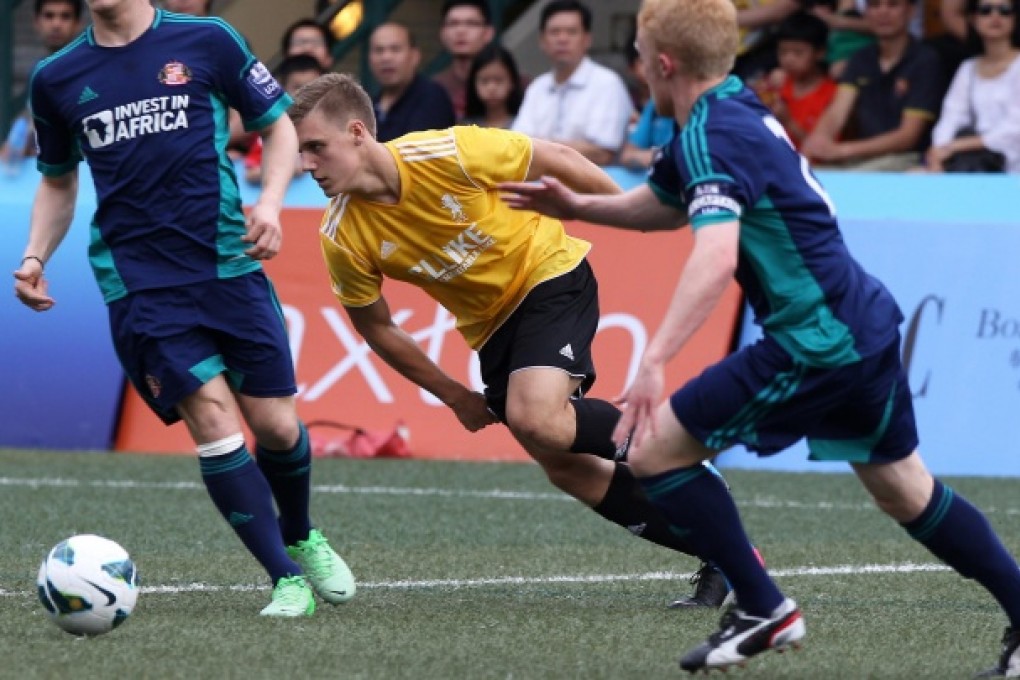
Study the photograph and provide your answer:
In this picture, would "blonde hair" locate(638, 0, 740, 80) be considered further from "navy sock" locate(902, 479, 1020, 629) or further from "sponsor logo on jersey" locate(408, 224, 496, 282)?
"sponsor logo on jersey" locate(408, 224, 496, 282)

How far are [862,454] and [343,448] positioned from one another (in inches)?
247

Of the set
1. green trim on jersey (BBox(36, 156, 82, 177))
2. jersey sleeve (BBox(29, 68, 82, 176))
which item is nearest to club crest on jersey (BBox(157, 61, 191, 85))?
jersey sleeve (BBox(29, 68, 82, 176))

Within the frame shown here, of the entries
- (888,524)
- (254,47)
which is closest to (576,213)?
(888,524)

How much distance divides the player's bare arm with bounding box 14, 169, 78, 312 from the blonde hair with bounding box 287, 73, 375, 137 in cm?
74

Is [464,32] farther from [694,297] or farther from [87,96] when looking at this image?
[694,297]

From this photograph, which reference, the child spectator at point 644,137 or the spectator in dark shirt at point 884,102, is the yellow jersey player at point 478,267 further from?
the spectator in dark shirt at point 884,102

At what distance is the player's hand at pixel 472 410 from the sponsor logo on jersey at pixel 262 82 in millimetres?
1080

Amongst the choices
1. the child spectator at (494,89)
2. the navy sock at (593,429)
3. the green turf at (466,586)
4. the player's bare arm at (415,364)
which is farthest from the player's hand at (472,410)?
the child spectator at (494,89)

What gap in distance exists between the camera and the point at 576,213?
4.87 m

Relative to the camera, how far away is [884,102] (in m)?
11.9

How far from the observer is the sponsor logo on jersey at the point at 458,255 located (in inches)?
241

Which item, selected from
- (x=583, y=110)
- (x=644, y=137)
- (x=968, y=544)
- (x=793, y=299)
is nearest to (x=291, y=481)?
(x=793, y=299)

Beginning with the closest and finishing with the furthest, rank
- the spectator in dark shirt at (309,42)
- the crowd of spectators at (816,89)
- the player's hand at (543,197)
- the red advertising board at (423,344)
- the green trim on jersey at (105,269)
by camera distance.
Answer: the player's hand at (543,197), the green trim on jersey at (105,269), the red advertising board at (423,344), the crowd of spectators at (816,89), the spectator in dark shirt at (309,42)

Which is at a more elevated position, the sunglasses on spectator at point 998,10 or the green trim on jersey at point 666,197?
the green trim on jersey at point 666,197
